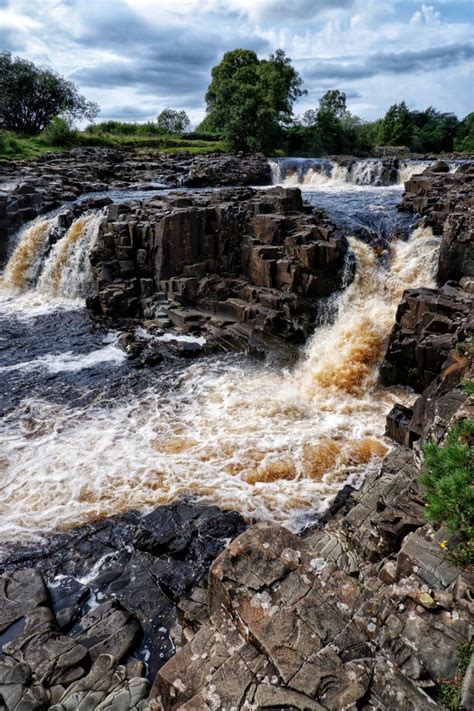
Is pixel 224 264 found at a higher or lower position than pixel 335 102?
lower

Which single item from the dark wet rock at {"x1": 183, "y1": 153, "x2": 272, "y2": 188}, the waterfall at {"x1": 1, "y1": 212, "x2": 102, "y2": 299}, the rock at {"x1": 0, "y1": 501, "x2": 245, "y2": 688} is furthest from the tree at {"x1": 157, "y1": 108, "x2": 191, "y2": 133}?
the rock at {"x1": 0, "y1": 501, "x2": 245, "y2": 688}

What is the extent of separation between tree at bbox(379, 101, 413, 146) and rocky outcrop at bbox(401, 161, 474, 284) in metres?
34.4

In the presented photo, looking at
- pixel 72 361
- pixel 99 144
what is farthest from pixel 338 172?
pixel 99 144

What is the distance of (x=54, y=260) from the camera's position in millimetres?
26203

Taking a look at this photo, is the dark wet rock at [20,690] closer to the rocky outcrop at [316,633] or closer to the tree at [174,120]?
the rocky outcrop at [316,633]

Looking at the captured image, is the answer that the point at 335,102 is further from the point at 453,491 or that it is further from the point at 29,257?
the point at 453,491

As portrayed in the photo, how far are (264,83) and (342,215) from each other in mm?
48053

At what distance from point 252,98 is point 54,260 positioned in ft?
128

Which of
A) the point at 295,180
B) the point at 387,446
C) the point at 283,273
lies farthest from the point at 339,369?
the point at 295,180

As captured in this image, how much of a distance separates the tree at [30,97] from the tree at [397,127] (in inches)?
1790

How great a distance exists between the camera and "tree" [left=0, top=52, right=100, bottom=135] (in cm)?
6731

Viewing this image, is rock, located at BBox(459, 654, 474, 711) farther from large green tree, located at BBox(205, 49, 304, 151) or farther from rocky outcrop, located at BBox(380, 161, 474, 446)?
large green tree, located at BBox(205, 49, 304, 151)

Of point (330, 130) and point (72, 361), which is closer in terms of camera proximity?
point (72, 361)

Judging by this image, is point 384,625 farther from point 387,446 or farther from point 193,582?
point 387,446
